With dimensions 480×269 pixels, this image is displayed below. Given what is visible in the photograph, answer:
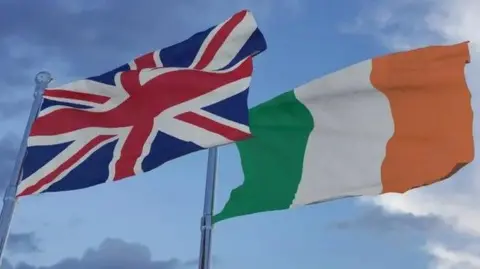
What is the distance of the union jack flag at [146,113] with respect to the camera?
9.09m

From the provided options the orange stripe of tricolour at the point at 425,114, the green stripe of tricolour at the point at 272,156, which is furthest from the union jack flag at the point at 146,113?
the orange stripe of tricolour at the point at 425,114

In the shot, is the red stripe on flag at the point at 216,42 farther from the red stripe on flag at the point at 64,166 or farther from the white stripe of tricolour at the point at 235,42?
the red stripe on flag at the point at 64,166

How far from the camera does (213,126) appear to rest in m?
8.99

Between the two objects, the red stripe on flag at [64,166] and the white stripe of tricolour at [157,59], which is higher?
the white stripe of tricolour at [157,59]

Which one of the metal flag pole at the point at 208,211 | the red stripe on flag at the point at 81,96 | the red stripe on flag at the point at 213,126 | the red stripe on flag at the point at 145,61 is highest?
the red stripe on flag at the point at 145,61

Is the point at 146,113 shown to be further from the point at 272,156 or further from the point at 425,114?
the point at 425,114

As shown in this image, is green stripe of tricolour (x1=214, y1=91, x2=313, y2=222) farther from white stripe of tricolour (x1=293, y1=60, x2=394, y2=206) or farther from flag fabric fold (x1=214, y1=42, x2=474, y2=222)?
white stripe of tricolour (x1=293, y1=60, x2=394, y2=206)

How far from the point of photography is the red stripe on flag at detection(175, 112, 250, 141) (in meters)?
8.73

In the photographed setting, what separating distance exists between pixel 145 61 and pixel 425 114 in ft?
14.3

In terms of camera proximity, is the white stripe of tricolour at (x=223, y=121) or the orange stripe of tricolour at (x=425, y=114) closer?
the white stripe of tricolour at (x=223, y=121)

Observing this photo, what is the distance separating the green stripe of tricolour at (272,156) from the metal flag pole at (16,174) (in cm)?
265

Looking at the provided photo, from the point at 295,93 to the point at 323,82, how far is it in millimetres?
453

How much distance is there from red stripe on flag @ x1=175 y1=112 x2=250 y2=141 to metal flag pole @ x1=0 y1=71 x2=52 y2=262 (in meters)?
2.09

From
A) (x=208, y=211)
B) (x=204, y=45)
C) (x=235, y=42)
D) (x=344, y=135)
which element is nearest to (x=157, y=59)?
(x=204, y=45)
